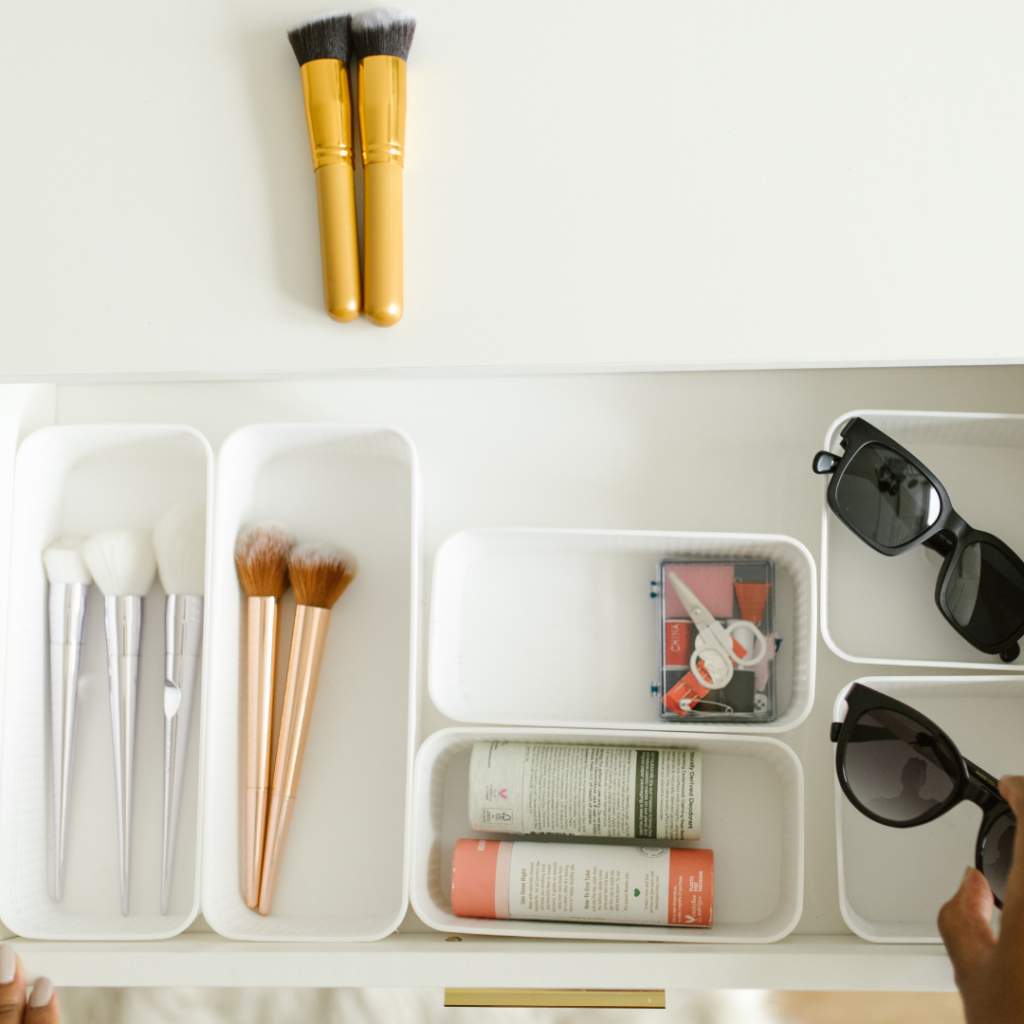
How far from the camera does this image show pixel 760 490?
2.49 feet

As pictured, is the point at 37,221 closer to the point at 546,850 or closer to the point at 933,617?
the point at 546,850

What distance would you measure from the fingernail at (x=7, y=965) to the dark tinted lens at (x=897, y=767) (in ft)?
2.20

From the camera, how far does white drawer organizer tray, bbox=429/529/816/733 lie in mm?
732

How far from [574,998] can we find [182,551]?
497mm

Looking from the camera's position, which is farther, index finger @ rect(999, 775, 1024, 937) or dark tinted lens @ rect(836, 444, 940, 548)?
dark tinted lens @ rect(836, 444, 940, 548)

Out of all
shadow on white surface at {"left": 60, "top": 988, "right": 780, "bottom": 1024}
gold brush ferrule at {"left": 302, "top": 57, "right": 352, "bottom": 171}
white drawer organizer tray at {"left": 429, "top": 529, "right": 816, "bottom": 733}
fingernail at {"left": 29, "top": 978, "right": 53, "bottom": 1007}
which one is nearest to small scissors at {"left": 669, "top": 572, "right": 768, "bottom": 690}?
white drawer organizer tray at {"left": 429, "top": 529, "right": 816, "bottom": 733}

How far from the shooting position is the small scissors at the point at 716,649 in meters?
0.72

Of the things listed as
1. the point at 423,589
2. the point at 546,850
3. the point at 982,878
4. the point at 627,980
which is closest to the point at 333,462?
the point at 423,589

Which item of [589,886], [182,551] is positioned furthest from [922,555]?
[182,551]

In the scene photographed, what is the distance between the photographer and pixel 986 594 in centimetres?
72

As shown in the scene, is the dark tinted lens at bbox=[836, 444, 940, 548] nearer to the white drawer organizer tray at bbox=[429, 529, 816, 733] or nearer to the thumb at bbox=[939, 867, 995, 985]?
the white drawer organizer tray at bbox=[429, 529, 816, 733]

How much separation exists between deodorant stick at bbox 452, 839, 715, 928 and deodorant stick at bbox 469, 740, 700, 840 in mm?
20

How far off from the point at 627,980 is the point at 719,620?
11.6 inches

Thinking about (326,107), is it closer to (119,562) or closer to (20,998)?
(119,562)
